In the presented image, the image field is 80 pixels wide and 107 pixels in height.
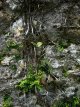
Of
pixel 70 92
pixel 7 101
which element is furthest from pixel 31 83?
pixel 70 92

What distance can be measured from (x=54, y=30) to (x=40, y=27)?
21cm

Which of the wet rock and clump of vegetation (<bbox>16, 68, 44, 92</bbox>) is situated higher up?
clump of vegetation (<bbox>16, 68, 44, 92</bbox>)

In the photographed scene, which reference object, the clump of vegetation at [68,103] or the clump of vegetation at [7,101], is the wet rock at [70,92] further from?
the clump of vegetation at [7,101]

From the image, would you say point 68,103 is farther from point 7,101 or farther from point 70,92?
point 7,101

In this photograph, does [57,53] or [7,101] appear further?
[57,53]

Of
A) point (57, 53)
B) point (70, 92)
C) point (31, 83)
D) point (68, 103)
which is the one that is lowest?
point (68, 103)

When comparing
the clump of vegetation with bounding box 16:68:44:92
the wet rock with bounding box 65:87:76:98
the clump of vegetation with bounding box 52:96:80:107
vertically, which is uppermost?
the clump of vegetation with bounding box 16:68:44:92

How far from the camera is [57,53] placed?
3.38 metres

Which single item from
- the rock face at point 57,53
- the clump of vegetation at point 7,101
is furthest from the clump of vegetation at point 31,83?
the clump of vegetation at point 7,101

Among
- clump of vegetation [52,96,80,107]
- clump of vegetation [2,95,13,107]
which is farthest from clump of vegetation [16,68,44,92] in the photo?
clump of vegetation [52,96,80,107]

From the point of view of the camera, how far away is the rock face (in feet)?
10.3

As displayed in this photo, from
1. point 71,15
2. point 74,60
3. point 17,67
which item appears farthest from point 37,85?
point 71,15

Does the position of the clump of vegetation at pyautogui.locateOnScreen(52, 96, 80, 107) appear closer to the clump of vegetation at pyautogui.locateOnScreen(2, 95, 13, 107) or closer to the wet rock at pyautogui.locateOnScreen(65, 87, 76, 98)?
the wet rock at pyautogui.locateOnScreen(65, 87, 76, 98)

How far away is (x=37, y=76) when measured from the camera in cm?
322
